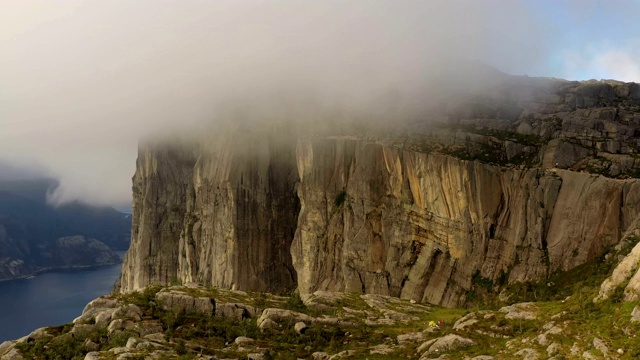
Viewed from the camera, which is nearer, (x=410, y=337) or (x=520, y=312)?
(x=520, y=312)

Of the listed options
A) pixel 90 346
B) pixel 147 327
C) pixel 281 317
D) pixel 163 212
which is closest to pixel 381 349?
pixel 281 317

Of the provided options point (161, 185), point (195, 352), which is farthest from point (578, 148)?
point (161, 185)

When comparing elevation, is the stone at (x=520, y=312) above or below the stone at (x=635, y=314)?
below

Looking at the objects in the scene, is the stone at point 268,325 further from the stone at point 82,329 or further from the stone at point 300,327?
the stone at point 82,329

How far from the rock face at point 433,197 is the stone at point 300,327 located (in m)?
41.1

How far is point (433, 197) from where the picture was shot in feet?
321

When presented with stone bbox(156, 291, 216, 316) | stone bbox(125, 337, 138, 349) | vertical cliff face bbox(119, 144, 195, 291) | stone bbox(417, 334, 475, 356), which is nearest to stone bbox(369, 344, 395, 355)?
stone bbox(417, 334, 475, 356)

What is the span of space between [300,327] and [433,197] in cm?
4702

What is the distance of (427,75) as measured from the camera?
14150cm

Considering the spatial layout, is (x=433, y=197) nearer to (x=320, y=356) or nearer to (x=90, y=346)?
(x=320, y=356)

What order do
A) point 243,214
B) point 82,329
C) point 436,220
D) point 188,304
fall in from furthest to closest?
point 243,214, point 436,220, point 188,304, point 82,329

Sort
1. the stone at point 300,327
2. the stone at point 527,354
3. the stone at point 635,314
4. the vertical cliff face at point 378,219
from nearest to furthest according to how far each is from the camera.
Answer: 1. the stone at point 635,314
2. the stone at point 527,354
3. the stone at point 300,327
4. the vertical cliff face at point 378,219

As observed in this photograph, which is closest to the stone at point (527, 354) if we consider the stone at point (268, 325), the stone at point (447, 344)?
the stone at point (447, 344)

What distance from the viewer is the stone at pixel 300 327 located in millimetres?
59156
